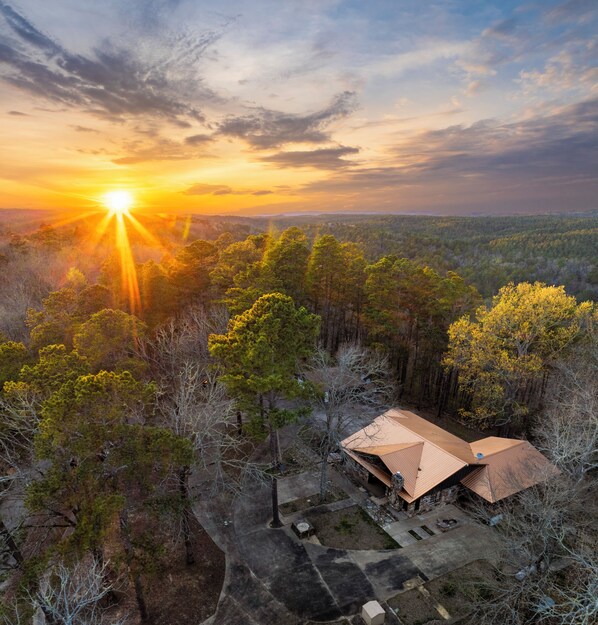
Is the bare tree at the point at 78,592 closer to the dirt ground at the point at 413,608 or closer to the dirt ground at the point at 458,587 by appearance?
the dirt ground at the point at 413,608

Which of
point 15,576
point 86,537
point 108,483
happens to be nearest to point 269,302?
point 108,483

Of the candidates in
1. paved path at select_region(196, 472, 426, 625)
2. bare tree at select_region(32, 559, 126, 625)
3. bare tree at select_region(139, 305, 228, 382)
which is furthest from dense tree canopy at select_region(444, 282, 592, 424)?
bare tree at select_region(32, 559, 126, 625)

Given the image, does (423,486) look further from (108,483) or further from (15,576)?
(15,576)

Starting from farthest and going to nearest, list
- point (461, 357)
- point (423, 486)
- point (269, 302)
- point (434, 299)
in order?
point (434, 299) < point (461, 357) < point (423, 486) < point (269, 302)

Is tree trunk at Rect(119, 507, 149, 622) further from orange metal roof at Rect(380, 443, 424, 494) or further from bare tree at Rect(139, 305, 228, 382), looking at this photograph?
orange metal roof at Rect(380, 443, 424, 494)

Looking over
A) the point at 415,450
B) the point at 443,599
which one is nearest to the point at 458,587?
the point at 443,599
